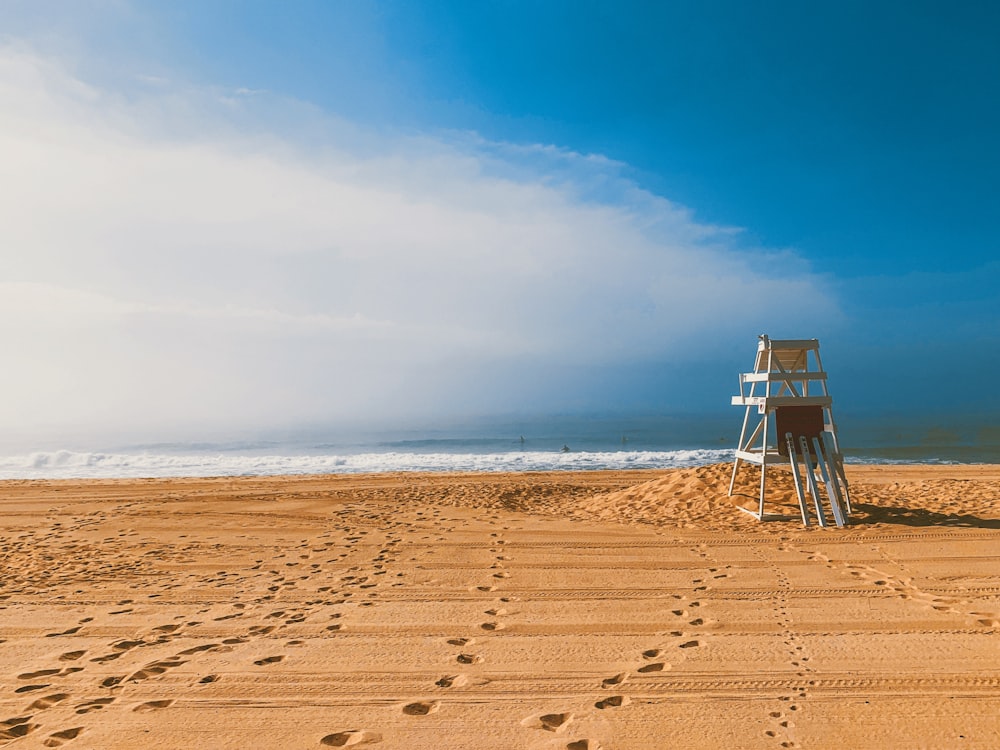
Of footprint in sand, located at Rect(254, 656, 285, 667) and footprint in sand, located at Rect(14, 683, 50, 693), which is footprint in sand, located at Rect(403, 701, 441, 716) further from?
footprint in sand, located at Rect(14, 683, 50, 693)

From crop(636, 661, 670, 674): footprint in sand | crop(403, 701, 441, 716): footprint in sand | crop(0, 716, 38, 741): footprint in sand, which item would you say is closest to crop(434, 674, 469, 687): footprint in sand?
crop(403, 701, 441, 716): footprint in sand

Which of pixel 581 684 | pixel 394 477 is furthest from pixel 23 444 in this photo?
pixel 581 684

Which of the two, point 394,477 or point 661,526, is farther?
point 394,477

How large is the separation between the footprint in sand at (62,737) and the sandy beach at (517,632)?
16 mm

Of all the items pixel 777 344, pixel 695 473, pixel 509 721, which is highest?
pixel 777 344

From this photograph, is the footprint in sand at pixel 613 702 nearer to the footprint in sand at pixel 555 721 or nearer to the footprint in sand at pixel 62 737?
the footprint in sand at pixel 555 721

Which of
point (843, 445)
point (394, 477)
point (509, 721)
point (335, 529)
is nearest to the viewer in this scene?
point (509, 721)

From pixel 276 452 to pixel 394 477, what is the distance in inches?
847

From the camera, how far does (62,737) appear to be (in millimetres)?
3121

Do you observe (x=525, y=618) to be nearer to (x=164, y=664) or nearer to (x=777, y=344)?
(x=164, y=664)

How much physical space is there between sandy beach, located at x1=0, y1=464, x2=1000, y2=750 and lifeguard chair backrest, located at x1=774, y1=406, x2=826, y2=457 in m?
1.33

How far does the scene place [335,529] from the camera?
30.9ft

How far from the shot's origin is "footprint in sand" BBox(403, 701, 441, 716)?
3359mm

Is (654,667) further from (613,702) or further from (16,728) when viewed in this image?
(16,728)
